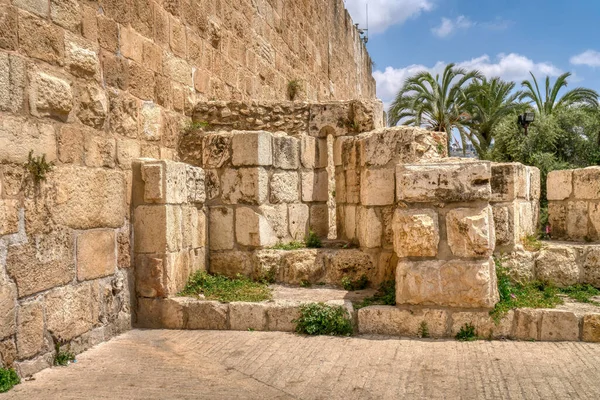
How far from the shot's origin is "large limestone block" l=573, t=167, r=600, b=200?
567 centimetres

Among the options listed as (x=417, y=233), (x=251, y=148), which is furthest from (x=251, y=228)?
(x=417, y=233)

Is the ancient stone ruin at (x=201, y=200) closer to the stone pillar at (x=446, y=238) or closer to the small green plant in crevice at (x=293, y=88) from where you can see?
the stone pillar at (x=446, y=238)

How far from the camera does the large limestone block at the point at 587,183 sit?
567 centimetres

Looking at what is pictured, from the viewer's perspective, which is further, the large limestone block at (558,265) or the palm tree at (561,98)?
the palm tree at (561,98)

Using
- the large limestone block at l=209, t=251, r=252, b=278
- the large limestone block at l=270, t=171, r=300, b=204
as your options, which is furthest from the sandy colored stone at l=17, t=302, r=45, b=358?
the large limestone block at l=270, t=171, r=300, b=204

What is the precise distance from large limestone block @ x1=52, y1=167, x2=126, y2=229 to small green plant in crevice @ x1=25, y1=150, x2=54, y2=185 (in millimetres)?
129

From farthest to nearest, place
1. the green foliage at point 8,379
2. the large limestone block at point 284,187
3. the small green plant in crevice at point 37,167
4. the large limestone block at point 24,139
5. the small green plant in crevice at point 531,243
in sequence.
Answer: the large limestone block at point 284,187
the small green plant in crevice at point 531,243
the small green plant in crevice at point 37,167
the large limestone block at point 24,139
the green foliage at point 8,379

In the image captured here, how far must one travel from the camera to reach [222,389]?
3.65m

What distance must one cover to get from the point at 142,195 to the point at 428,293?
279 cm

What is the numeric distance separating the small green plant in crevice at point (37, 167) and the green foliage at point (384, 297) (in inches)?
111

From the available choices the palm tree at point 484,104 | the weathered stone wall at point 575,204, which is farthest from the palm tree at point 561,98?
the weathered stone wall at point 575,204

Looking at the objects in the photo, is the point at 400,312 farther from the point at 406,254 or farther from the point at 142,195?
the point at 142,195

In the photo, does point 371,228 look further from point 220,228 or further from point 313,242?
point 220,228

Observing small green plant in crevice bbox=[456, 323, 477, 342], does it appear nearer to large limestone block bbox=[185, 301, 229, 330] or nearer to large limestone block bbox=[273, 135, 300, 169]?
large limestone block bbox=[185, 301, 229, 330]
